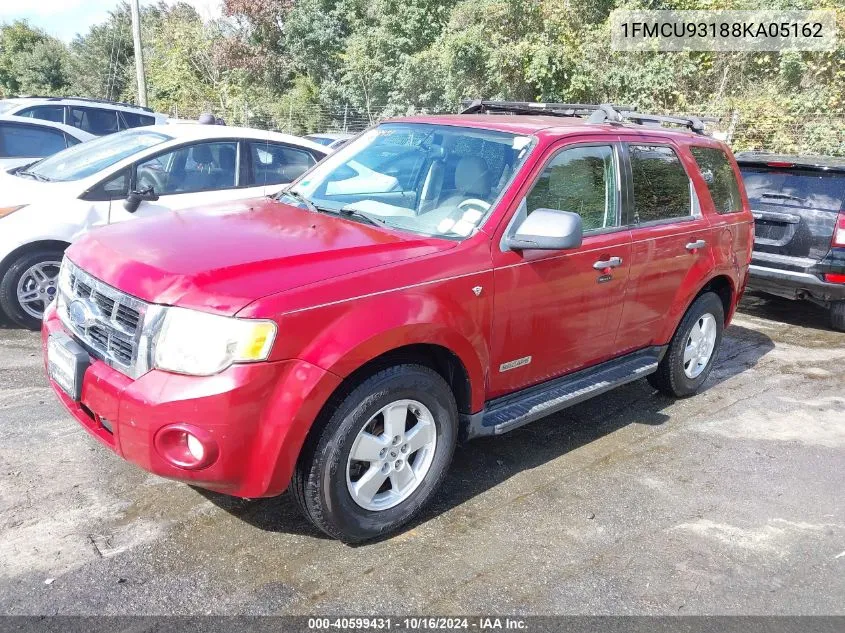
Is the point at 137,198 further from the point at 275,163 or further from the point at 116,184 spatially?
the point at 275,163

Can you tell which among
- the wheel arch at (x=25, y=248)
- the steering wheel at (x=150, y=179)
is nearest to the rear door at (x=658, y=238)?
the steering wheel at (x=150, y=179)

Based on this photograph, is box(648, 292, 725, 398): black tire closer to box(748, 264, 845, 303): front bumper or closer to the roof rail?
the roof rail

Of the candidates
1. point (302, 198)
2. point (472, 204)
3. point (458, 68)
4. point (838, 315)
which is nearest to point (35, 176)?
point (302, 198)

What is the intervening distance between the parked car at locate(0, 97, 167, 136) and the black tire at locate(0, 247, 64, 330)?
6.57 m

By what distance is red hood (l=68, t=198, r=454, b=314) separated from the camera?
109 inches

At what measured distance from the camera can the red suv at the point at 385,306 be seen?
2.75 metres

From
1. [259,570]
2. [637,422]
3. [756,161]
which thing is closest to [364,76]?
[756,161]

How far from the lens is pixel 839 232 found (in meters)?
6.72

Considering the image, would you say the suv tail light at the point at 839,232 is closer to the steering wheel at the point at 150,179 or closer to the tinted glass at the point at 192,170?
the tinted glass at the point at 192,170

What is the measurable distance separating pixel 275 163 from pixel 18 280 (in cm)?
246

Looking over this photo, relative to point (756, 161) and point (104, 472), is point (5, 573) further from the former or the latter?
point (756, 161)

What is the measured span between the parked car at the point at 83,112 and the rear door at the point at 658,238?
31.6 ft

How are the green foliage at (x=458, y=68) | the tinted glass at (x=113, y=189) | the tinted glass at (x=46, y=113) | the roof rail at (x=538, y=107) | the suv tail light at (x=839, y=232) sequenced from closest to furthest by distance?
the roof rail at (x=538, y=107)
the tinted glass at (x=113, y=189)
the suv tail light at (x=839, y=232)
the tinted glass at (x=46, y=113)
the green foliage at (x=458, y=68)

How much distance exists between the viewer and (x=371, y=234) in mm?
3438
